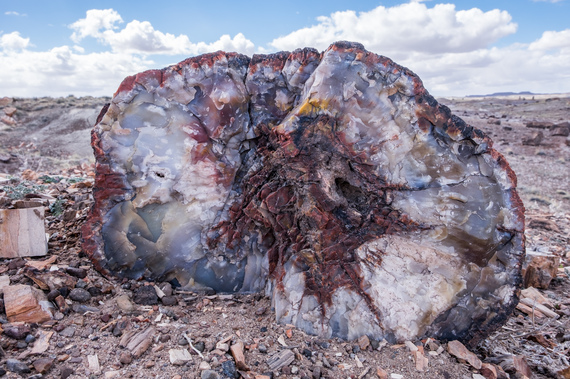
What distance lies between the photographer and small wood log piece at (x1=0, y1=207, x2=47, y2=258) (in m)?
3.20

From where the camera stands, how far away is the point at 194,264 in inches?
122

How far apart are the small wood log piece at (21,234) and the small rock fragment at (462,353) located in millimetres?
3102

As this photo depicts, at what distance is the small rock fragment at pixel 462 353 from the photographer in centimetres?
242

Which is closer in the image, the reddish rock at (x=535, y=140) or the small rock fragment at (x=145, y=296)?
the small rock fragment at (x=145, y=296)

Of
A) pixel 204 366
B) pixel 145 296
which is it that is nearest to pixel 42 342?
pixel 145 296

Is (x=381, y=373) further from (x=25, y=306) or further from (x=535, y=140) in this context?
(x=535, y=140)

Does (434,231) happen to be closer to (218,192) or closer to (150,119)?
(218,192)

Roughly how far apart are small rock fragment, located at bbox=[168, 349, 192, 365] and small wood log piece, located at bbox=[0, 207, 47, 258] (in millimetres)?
1653

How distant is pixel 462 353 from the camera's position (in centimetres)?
248

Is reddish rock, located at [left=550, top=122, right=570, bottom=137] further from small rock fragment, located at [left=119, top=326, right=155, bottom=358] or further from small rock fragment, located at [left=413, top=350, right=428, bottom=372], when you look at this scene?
small rock fragment, located at [left=119, top=326, right=155, bottom=358]

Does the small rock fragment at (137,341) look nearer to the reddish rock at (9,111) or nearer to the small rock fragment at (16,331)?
the small rock fragment at (16,331)

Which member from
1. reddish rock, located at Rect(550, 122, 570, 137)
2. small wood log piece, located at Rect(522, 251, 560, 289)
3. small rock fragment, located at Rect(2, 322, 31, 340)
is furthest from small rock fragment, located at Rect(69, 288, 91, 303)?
reddish rock, located at Rect(550, 122, 570, 137)

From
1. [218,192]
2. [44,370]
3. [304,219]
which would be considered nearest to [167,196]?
[218,192]

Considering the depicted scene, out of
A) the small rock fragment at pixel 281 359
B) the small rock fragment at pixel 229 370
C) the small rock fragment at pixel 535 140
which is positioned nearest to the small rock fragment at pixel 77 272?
the small rock fragment at pixel 229 370
